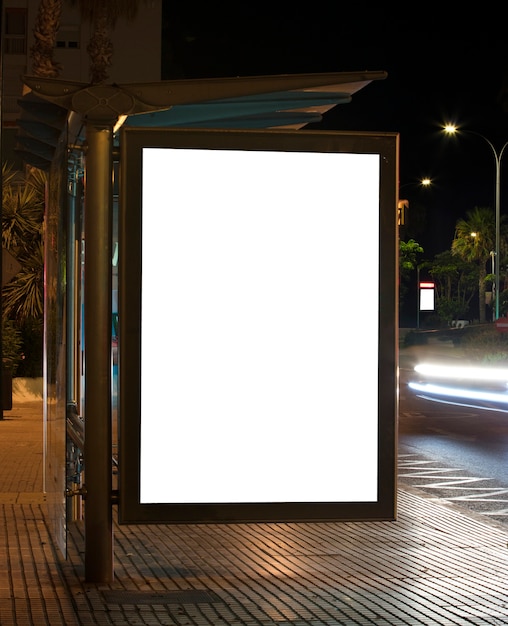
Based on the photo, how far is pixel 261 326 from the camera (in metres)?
6.46

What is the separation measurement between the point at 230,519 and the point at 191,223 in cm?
164

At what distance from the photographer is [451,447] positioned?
1614cm

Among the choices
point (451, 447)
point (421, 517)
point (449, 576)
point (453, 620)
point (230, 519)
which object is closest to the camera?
point (453, 620)

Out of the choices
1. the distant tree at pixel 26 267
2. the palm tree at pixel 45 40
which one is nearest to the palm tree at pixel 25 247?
the distant tree at pixel 26 267

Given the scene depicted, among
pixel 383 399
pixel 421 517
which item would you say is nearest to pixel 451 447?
pixel 421 517

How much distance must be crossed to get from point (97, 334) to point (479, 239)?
8116 cm

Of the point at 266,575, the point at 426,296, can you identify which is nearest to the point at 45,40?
the point at 266,575

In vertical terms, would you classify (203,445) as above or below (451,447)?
above

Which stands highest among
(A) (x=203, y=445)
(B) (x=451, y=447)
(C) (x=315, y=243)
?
(C) (x=315, y=243)

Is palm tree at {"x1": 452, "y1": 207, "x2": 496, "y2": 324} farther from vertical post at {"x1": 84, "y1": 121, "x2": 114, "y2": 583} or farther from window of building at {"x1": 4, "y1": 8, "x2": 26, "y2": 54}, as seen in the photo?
vertical post at {"x1": 84, "y1": 121, "x2": 114, "y2": 583}

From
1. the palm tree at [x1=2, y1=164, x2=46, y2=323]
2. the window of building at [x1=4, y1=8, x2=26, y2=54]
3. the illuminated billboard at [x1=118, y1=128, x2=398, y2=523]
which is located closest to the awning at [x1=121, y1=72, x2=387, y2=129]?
the illuminated billboard at [x1=118, y1=128, x2=398, y2=523]

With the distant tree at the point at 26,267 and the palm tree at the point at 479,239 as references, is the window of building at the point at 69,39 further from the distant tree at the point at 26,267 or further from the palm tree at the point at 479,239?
the palm tree at the point at 479,239

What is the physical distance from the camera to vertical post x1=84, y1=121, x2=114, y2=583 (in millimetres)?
6535

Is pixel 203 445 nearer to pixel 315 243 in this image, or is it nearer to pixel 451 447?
pixel 315 243
